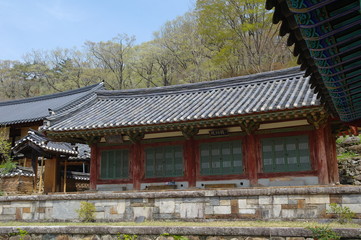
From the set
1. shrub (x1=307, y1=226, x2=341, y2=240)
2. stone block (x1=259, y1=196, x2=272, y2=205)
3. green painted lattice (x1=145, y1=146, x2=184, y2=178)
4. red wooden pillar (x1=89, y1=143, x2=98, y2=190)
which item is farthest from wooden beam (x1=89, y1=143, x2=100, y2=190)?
shrub (x1=307, y1=226, x2=341, y2=240)

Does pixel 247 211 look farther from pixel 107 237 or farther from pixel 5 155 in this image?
pixel 5 155

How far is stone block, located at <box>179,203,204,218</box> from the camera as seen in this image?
10.6 meters

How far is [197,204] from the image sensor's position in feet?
34.9

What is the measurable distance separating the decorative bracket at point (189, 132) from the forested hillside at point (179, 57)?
20.2m

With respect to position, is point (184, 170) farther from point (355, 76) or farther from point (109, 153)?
point (355, 76)

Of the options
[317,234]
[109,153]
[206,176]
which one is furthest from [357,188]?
[109,153]

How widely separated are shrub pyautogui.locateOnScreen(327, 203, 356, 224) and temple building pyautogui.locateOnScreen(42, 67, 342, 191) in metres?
4.60

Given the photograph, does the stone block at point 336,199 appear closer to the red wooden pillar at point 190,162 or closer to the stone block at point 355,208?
the stone block at point 355,208

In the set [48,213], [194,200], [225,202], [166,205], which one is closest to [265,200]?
[225,202]

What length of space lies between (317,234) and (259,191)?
2.33 metres

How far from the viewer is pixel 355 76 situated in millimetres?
6152

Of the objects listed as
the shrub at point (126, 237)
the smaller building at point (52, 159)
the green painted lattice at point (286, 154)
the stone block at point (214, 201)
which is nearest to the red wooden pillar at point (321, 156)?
the green painted lattice at point (286, 154)

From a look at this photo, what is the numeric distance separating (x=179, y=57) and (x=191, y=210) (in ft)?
132

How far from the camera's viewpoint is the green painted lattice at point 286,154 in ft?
49.4
